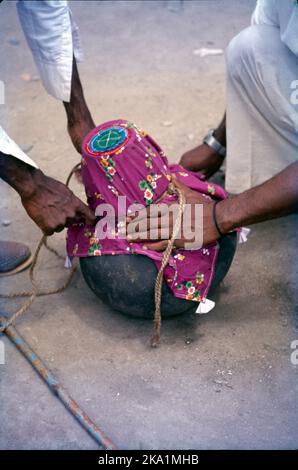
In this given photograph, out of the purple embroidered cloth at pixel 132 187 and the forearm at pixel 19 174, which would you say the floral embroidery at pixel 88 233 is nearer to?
the purple embroidered cloth at pixel 132 187

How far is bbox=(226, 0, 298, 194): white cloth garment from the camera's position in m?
2.49

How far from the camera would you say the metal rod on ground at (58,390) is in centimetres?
192

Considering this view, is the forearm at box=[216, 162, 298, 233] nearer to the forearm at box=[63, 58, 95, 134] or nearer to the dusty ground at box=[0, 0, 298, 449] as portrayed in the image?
the dusty ground at box=[0, 0, 298, 449]

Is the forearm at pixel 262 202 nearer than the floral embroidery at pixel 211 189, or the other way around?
the forearm at pixel 262 202

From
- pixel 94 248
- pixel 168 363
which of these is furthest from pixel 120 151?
pixel 168 363

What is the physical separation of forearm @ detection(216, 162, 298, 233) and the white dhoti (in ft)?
1.66

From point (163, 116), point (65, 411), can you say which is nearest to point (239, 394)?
point (65, 411)

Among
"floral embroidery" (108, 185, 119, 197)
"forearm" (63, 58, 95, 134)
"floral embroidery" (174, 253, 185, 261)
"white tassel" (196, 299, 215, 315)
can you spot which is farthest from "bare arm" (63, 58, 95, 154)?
"white tassel" (196, 299, 215, 315)

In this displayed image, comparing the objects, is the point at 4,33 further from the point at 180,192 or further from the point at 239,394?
the point at 239,394

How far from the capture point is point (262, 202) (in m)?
2.13

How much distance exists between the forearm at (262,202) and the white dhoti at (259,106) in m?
0.51

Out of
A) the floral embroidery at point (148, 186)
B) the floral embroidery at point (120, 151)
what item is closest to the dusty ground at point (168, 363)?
the floral embroidery at point (148, 186)

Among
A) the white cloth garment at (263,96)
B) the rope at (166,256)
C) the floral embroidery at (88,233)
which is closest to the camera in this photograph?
the rope at (166,256)

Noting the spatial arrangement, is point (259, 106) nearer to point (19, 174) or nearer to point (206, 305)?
point (206, 305)
